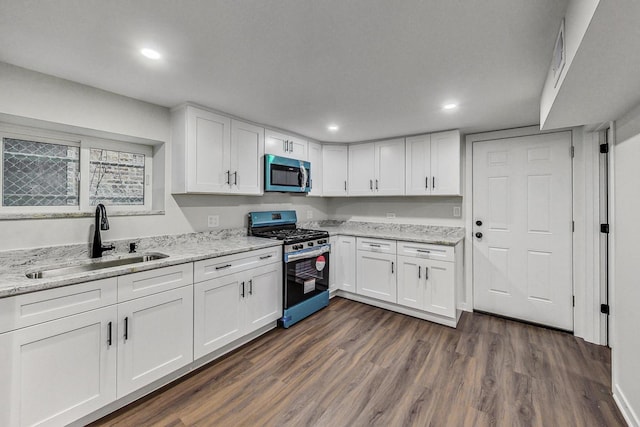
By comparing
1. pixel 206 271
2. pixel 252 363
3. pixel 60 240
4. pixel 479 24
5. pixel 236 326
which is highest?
pixel 479 24

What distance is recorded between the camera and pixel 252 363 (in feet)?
7.37

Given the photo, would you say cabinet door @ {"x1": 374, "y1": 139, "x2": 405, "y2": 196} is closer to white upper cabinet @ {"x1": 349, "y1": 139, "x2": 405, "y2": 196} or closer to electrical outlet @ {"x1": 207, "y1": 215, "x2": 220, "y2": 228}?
white upper cabinet @ {"x1": 349, "y1": 139, "x2": 405, "y2": 196}

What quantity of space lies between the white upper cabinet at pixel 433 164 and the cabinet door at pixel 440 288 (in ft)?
2.92

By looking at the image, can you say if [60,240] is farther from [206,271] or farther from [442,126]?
[442,126]

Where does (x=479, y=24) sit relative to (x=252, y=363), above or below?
above

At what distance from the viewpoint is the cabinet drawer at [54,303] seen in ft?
4.37

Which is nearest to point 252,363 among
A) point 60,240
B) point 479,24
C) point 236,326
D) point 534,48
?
point 236,326

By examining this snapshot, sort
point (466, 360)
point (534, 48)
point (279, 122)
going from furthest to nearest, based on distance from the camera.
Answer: point (279, 122) < point (466, 360) < point (534, 48)

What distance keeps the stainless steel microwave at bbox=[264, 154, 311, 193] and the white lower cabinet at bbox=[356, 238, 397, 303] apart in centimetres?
106

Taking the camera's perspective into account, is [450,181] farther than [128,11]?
Yes

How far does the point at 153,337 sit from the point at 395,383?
1.77 m

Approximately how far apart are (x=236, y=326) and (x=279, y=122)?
6.97ft

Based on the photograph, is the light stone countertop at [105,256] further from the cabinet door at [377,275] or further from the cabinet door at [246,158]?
the cabinet door at [377,275]

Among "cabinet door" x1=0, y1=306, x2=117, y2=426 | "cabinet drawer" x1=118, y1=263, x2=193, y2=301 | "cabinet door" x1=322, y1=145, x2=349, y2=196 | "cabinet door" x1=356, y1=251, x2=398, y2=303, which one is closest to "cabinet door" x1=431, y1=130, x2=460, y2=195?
"cabinet door" x1=356, y1=251, x2=398, y2=303
